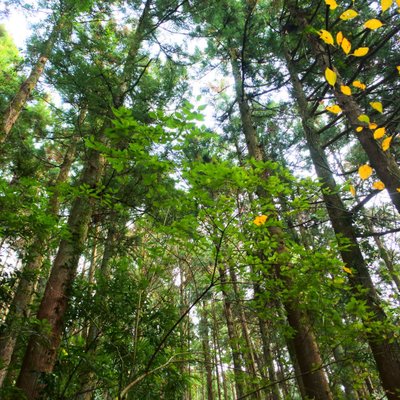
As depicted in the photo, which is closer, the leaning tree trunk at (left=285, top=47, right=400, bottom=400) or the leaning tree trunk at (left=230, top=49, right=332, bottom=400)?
the leaning tree trunk at (left=285, top=47, right=400, bottom=400)

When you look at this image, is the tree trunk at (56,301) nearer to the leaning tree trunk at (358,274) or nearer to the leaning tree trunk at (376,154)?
the leaning tree trunk at (358,274)

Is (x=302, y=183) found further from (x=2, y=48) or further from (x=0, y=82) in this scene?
(x=2, y=48)

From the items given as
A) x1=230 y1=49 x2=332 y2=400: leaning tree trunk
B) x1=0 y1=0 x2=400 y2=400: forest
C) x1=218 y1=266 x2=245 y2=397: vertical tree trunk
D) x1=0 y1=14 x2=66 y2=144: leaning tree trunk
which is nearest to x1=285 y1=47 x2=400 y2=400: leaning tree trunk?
x1=0 y1=0 x2=400 y2=400: forest

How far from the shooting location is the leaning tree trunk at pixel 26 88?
19.1 ft

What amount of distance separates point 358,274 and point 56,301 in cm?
474

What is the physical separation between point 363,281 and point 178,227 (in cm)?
376

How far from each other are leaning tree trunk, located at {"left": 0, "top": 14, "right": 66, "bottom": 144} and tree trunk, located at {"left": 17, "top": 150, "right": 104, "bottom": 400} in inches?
92.7

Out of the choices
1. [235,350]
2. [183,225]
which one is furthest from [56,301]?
[235,350]

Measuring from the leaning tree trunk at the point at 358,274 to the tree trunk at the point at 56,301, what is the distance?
338 cm

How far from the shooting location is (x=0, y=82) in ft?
29.7

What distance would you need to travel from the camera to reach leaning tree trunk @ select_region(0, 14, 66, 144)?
5.81 metres

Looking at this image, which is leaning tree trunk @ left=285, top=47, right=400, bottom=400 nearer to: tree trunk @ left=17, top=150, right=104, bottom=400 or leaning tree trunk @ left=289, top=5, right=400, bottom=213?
leaning tree trunk @ left=289, top=5, right=400, bottom=213

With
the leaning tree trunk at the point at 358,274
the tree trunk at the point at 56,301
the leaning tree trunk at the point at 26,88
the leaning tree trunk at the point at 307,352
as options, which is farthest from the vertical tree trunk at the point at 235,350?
the leaning tree trunk at the point at 26,88

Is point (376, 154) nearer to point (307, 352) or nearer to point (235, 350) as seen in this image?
point (307, 352)
